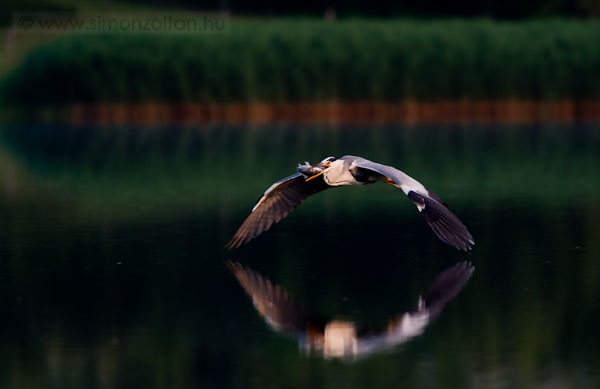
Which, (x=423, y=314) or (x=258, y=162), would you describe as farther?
(x=258, y=162)

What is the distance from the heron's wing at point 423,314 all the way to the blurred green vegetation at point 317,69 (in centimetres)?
2126

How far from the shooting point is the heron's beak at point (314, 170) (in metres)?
13.2

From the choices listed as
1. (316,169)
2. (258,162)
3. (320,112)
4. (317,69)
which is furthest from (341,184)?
(320,112)

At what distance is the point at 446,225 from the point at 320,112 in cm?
2337

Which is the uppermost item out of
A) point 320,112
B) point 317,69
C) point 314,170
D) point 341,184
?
point 317,69

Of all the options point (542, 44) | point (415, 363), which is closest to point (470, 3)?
point (542, 44)

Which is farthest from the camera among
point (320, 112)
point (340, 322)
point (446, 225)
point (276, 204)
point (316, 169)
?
point (320, 112)

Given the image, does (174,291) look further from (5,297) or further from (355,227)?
(355,227)

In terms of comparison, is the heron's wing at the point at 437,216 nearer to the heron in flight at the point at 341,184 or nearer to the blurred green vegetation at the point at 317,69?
the heron in flight at the point at 341,184

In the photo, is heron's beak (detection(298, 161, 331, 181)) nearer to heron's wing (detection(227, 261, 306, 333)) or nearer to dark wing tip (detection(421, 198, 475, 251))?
A: heron's wing (detection(227, 261, 306, 333))

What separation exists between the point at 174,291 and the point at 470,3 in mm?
46340

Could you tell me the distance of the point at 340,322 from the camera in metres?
10.7

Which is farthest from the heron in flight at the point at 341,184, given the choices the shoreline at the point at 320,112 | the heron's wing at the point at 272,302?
the shoreline at the point at 320,112

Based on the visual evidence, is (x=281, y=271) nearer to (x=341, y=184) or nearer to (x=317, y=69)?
(x=341, y=184)
